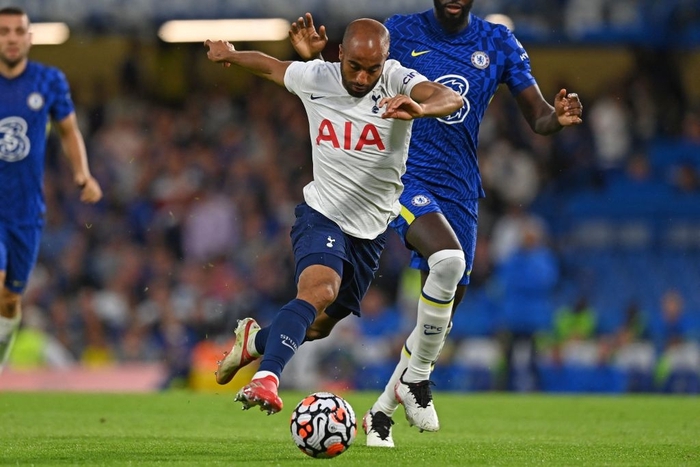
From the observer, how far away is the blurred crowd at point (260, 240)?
1608 cm

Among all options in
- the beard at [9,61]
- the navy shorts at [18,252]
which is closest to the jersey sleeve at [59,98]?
the beard at [9,61]

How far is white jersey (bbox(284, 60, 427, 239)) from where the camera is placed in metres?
6.67

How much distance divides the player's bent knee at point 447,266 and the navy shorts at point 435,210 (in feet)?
0.57

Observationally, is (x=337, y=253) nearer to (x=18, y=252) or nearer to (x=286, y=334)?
(x=286, y=334)

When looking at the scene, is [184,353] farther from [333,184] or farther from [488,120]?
[333,184]

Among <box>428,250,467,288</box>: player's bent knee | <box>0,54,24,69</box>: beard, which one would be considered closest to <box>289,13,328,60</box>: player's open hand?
<box>428,250,467,288</box>: player's bent knee

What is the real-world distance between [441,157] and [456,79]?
51 cm

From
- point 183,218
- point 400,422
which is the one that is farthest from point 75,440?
point 183,218

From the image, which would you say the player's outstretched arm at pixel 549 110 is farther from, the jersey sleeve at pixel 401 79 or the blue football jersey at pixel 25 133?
the blue football jersey at pixel 25 133

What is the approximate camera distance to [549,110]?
300 inches

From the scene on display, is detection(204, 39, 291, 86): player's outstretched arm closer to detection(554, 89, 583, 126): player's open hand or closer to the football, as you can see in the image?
detection(554, 89, 583, 126): player's open hand

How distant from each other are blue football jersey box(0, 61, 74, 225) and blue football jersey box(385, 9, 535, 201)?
2.71 meters

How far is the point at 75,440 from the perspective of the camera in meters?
7.45

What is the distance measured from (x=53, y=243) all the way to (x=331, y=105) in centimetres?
1298
